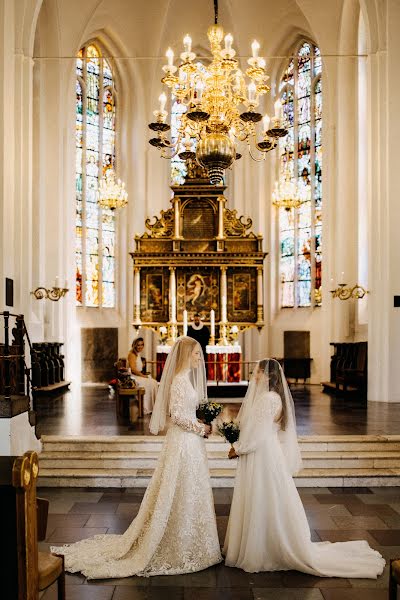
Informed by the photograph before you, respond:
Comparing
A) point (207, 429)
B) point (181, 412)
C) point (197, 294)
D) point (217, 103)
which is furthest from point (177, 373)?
point (197, 294)

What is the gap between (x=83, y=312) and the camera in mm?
19891

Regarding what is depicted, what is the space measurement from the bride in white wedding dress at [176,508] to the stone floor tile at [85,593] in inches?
11.0

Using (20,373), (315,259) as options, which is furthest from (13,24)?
(315,259)

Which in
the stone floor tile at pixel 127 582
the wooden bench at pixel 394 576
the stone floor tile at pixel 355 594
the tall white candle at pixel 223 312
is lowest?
the stone floor tile at pixel 127 582

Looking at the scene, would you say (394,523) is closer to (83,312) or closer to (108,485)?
(108,485)

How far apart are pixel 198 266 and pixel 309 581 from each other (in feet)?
40.9

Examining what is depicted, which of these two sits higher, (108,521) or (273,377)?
(273,377)

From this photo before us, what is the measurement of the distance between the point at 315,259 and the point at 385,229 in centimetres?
560

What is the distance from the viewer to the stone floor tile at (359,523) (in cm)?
649

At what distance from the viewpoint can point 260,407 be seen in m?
5.56

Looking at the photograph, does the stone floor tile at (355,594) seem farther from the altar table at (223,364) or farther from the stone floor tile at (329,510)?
the altar table at (223,364)

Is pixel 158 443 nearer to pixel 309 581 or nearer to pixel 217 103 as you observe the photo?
pixel 309 581

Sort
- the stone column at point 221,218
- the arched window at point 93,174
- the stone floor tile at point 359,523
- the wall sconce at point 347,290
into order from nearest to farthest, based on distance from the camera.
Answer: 1. the stone floor tile at point 359,523
2. the wall sconce at point 347,290
3. the stone column at point 221,218
4. the arched window at point 93,174

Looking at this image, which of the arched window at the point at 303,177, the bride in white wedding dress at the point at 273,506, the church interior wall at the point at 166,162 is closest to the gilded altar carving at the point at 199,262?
the church interior wall at the point at 166,162
